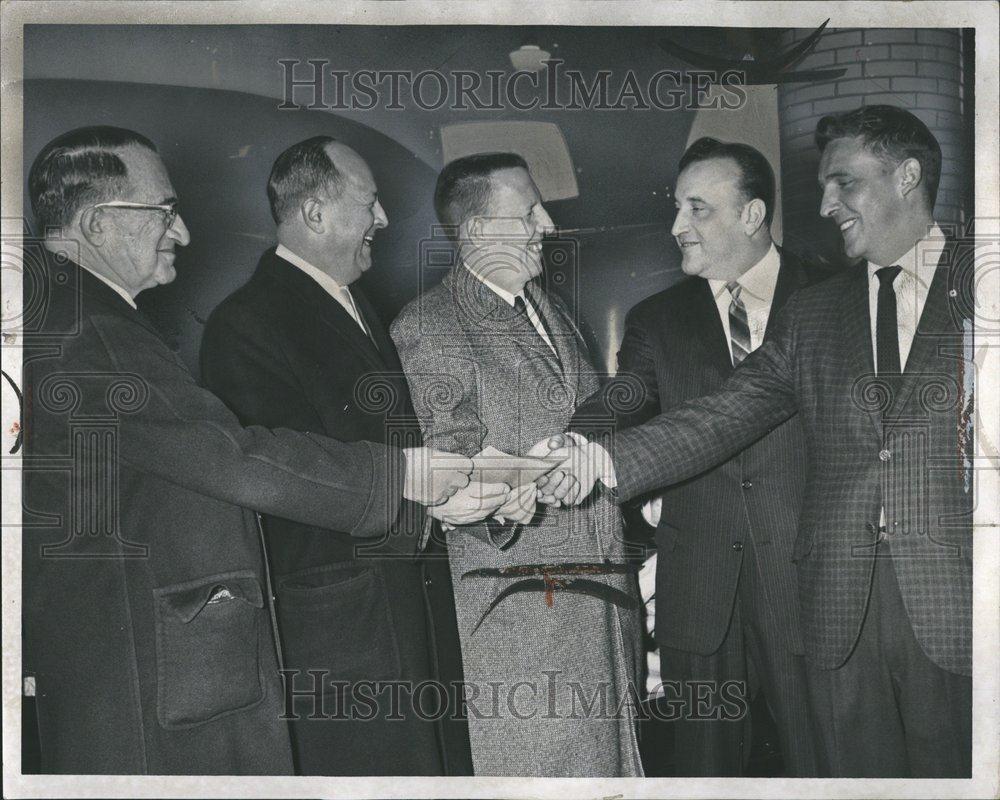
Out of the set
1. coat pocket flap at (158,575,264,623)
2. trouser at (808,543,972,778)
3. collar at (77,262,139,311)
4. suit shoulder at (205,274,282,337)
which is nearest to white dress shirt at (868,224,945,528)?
trouser at (808,543,972,778)

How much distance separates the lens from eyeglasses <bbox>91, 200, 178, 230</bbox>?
3.03m

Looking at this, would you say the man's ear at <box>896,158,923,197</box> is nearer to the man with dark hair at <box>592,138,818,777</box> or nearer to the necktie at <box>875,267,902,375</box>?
the necktie at <box>875,267,902,375</box>

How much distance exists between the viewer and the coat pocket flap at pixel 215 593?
2.87m

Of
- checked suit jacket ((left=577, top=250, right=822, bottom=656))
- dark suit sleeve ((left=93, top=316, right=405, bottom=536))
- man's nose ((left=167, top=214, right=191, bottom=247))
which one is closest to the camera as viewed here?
dark suit sleeve ((left=93, top=316, right=405, bottom=536))

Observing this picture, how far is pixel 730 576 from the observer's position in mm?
2928

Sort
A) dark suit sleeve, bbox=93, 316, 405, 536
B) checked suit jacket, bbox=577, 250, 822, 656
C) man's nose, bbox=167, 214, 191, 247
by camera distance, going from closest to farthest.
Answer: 1. dark suit sleeve, bbox=93, 316, 405, 536
2. checked suit jacket, bbox=577, 250, 822, 656
3. man's nose, bbox=167, 214, 191, 247

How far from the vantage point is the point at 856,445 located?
2.95 m

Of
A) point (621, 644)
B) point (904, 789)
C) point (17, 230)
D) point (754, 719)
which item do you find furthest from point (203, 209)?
point (904, 789)

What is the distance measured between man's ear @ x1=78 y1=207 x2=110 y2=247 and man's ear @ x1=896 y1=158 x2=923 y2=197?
2402 millimetres

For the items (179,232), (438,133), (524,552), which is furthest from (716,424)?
(179,232)

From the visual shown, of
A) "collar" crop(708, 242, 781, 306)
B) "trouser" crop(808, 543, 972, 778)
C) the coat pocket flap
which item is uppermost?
"collar" crop(708, 242, 781, 306)

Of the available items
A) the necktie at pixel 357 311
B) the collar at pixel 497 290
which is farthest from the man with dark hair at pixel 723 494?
the necktie at pixel 357 311

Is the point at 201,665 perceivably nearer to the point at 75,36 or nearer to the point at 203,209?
the point at 203,209

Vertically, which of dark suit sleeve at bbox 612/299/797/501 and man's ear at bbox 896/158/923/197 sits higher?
man's ear at bbox 896/158/923/197
